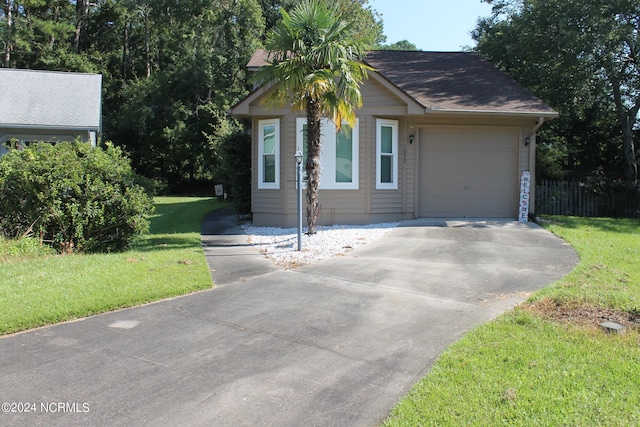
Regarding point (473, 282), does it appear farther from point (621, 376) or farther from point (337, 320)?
point (621, 376)

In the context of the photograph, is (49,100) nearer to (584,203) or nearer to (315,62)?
(315,62)

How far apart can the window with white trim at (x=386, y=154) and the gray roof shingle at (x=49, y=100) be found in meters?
11.4

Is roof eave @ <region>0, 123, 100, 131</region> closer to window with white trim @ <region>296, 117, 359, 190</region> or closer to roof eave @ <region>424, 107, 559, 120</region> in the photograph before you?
window with white trim @ <region>296, 117, 359, 190</region>

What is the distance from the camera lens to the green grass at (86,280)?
20.1ft

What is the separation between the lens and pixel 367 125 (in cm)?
1382

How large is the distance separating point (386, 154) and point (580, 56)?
9715 millimetres

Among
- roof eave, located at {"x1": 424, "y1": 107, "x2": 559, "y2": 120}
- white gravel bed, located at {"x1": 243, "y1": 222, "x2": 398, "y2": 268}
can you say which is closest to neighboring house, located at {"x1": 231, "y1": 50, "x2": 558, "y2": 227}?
roof eave, located at {"x1": 424, "y1": 107, "x2": 559, "y2": 120}

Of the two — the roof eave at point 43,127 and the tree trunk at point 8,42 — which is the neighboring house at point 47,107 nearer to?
the roof eave at point 43,127

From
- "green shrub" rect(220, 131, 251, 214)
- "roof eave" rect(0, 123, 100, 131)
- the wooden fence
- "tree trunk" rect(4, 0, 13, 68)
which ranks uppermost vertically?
"tree trunk" rect(4, 0, 13, 68)

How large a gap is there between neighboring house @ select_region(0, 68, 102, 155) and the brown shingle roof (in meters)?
11.3

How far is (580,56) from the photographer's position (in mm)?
18469

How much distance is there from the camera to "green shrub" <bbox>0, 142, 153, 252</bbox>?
1016cm

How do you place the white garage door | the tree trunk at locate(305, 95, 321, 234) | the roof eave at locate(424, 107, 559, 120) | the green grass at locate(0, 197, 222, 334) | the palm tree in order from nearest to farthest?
the green grass at locate(0, 197, 222, 334) < the palm tree < the tree trunk at locate(305, 95, 321, 234) < the roof eave at locate(424, 107, 559, 120) < the white garage door

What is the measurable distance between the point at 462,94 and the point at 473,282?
8.77 meters
